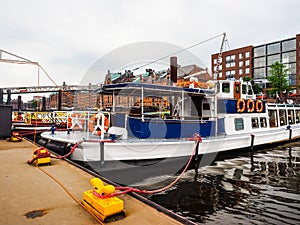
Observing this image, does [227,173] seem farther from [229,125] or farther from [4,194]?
[4,194]

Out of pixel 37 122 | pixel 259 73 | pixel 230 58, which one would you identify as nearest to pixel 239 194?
pixel 37 122

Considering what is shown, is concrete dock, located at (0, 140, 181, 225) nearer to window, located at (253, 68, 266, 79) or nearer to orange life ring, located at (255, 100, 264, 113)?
orange life ring, located at (255, 100, 264, 113)

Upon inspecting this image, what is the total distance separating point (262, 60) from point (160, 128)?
233 ft

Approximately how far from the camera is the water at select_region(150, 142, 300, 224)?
5.36 m

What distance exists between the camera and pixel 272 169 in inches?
374

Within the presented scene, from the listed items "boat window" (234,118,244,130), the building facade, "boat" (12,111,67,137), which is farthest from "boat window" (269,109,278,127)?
the building facade

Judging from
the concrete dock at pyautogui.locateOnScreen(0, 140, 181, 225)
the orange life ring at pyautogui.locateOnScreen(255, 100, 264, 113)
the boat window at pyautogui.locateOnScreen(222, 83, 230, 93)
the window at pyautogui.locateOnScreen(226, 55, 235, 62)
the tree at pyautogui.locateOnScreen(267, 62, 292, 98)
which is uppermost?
the window at pyautogui.locateOnScreen(226, 55, 235, 62)

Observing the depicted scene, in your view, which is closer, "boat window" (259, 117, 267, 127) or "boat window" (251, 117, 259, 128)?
"boat window" (251, 117, 259, 128)

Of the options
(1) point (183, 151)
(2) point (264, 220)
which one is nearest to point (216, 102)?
(1) point (183, 151)

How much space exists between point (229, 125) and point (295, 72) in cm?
6172

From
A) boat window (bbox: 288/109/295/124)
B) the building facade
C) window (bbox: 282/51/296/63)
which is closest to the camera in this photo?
boat window (bbox: 288/109/295/124)

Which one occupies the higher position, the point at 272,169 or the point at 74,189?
the point at 74,189

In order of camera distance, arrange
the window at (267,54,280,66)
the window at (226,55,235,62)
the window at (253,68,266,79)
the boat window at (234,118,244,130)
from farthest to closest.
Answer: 1. the window at (226,55,235,62)
2. the window at (253,68,266,79)
3. the window at (267,54,280,66)
4. the boat window at (234,118,244,130)

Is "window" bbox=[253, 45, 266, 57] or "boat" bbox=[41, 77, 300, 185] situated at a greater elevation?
"window" bbox=[253, 45, 266, 57]
